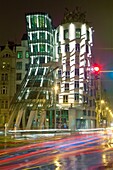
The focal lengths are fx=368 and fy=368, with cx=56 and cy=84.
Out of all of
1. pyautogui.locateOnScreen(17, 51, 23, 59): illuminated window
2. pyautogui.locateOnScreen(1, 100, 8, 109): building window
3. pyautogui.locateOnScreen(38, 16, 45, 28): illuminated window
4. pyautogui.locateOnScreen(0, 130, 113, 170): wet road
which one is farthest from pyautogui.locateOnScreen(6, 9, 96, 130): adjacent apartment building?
pyautogui.locateOnScreen(0, 130, 113, 170): wet road

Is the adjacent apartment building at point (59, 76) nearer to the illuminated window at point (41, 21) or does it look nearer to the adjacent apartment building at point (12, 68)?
the illuminated window at point (41, 21)

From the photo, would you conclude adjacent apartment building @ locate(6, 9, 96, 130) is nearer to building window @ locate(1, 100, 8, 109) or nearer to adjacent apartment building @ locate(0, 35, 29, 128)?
adjacent apartment building @ locate(0, 35, 29, 128)

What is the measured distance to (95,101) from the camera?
339 feet

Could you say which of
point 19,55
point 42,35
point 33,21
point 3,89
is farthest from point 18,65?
point 33,21

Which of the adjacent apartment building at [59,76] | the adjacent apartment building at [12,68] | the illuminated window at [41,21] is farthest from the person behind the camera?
the adjacent apartment building at [12,68]

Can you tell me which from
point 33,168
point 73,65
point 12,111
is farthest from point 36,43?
point 33,168

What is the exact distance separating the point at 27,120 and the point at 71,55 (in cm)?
2089

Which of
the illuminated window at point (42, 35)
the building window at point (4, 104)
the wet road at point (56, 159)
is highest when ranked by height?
the illuminated window at point (42, 35)

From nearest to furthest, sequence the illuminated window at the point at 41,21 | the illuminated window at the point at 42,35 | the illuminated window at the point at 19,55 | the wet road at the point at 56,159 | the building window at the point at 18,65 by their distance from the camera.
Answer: the wet road at the point at 56,159 < the illuminated window at the point at 41,21 < the illuminated window at the point at 42,35 < the building window at the point at 18,65 < the illuminated window at the point at 19,55

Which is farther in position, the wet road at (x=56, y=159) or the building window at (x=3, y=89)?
the building window at (x=3, y=89)

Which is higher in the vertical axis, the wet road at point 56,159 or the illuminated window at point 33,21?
the illuminated window at point 33,21

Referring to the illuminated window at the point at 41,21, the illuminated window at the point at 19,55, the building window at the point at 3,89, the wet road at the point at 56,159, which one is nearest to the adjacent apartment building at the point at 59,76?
the illuminated window at the point at 41,21

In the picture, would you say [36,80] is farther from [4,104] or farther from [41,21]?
[41,21]

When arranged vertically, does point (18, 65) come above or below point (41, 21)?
below
